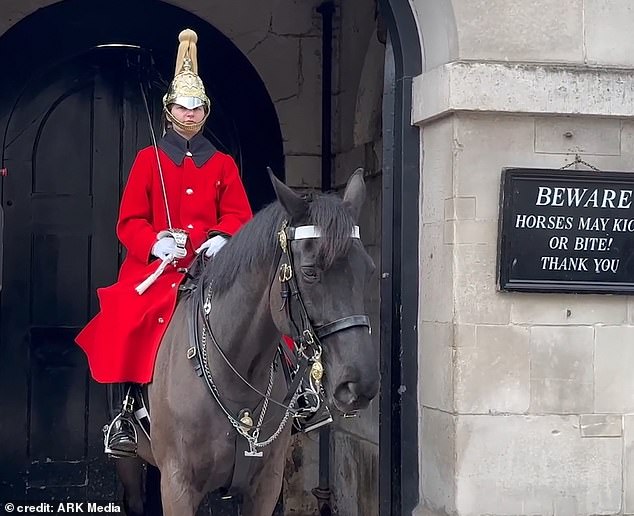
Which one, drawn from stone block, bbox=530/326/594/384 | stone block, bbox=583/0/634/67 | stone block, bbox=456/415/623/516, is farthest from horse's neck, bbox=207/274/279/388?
stone block, bbox=583/0/634/67

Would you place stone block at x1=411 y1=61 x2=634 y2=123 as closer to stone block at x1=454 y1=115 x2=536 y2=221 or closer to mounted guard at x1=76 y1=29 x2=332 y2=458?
stone block at x1=454 y1=115 x2=536 y2=221

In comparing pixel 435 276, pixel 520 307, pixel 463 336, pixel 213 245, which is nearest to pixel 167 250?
pixel 213 245

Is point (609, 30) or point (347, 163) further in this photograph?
point (347, 163)

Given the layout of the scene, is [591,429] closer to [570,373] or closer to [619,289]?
[570,373]

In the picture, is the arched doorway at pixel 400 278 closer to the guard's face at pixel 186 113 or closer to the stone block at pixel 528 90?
the stone block at pixel 528 90

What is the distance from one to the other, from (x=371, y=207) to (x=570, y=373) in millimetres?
2086

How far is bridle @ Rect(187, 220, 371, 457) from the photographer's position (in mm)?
3713

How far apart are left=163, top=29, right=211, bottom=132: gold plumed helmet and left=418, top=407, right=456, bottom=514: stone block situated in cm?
168

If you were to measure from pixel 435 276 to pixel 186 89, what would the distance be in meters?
1.37

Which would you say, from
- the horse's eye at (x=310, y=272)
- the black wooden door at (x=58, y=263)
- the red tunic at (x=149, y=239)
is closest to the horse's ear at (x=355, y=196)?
the horse's eye at (x=310, y=272)

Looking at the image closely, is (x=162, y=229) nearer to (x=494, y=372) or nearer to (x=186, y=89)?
(x=186, y=89)

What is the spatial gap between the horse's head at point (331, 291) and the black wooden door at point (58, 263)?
3128mm

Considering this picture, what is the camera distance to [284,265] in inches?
151

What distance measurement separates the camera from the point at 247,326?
4.20m
